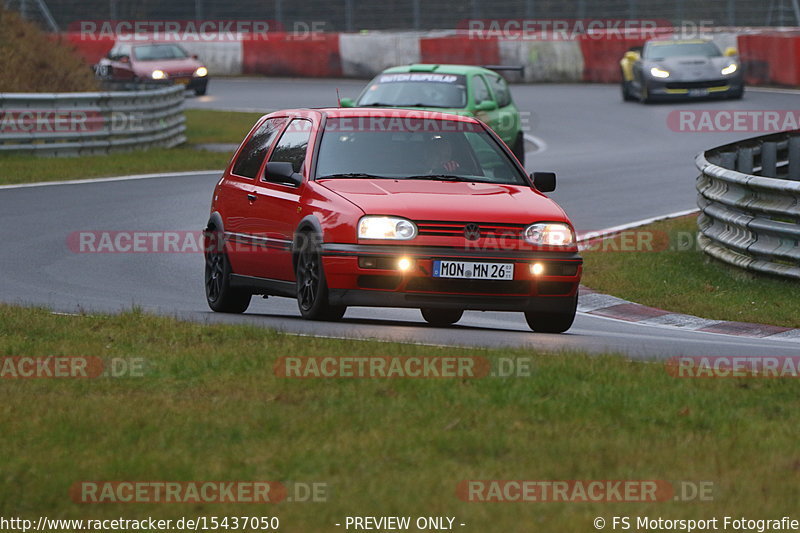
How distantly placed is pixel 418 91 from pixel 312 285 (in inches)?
424

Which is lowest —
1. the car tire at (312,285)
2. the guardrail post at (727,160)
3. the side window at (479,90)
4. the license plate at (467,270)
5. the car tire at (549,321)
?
the side window at (479,90)

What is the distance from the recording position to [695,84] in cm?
3394

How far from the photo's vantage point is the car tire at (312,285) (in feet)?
32.0

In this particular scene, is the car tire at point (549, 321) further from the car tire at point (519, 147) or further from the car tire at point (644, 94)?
the car tire at point (644, 94)

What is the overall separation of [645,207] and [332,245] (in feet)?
33.7

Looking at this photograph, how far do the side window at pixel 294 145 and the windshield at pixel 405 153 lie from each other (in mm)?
165

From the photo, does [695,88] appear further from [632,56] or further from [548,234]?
[548,234]

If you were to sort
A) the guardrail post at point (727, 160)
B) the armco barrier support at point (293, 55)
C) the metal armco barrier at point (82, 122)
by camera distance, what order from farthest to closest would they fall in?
the armco barrier support at point (293, 55), the metal armco barrier at point (82, 122), the guardrail post at point (727, 160)

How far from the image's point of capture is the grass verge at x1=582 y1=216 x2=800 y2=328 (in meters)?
12.5

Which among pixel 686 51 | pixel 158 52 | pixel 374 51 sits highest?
pixel 686 51

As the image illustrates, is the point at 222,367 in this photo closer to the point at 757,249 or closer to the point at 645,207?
the point at 757,249

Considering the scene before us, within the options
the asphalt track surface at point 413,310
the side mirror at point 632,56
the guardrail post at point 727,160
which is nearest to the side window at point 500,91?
the asphalt track surface at point 413,310

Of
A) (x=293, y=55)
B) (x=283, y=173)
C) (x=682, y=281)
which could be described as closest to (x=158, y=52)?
(x=293, y=55)

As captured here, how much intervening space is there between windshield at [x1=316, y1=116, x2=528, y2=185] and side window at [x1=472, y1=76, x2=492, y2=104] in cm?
976
